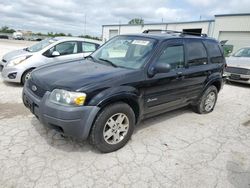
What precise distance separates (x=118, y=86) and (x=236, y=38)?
21.6 meters

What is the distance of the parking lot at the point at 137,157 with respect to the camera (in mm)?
2605

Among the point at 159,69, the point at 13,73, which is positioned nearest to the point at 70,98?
the point at 159,69

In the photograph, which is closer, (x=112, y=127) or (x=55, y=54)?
(x=112, y=127)

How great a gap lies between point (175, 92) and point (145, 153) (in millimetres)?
1310

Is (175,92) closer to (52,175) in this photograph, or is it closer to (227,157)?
(227,157)

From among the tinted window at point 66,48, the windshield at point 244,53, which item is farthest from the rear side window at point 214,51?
the windshield at point 244,53

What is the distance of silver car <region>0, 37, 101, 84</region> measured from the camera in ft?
19.8

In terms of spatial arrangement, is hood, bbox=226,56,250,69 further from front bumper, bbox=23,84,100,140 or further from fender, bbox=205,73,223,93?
front bumper, bbox=23,84,100,140

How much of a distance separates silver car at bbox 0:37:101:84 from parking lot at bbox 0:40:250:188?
1886 mm

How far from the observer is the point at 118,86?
2945 millimetres

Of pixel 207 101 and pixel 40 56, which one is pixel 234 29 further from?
pixel 40 56

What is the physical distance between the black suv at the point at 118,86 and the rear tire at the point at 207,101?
30cm

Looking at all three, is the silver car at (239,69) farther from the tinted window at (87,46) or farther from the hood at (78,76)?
the hood at (78,76)

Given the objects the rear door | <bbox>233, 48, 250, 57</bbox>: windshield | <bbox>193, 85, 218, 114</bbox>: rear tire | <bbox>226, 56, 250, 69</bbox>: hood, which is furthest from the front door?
<bbox>233, 48, 250, 57</bbox>: windshield
